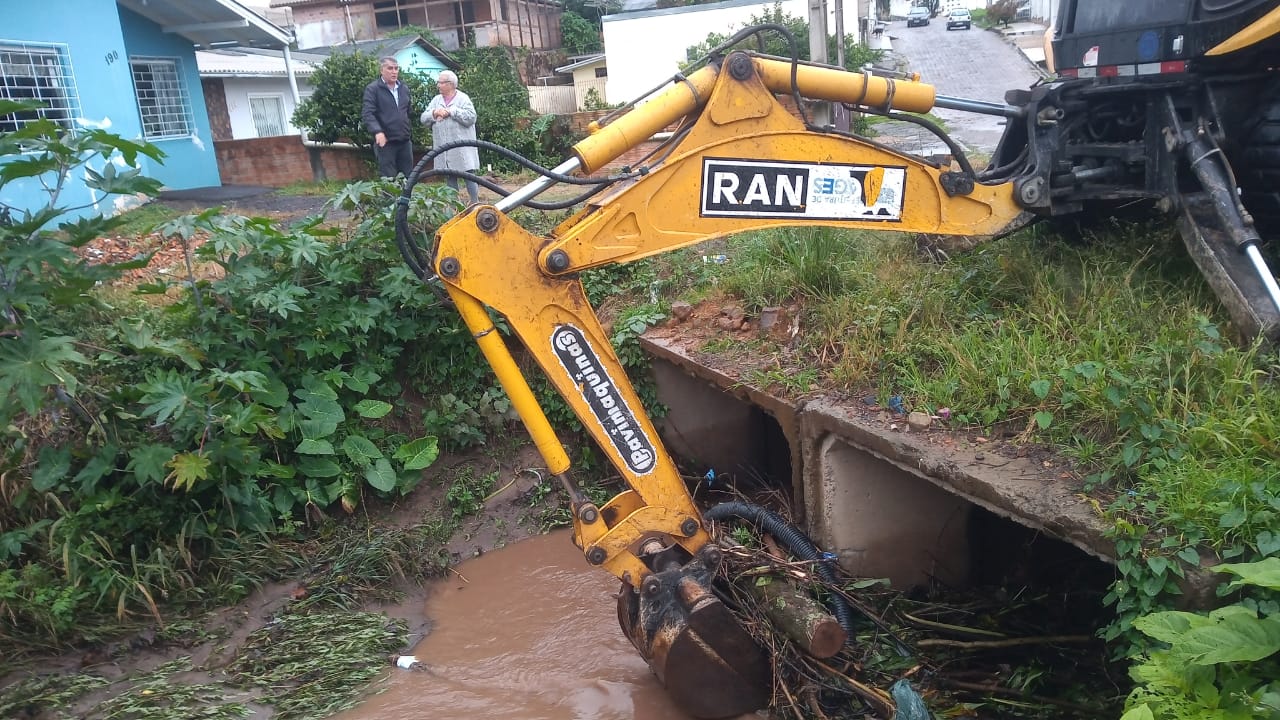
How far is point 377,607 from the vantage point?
4734 mm

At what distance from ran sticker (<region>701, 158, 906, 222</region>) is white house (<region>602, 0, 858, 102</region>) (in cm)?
2336

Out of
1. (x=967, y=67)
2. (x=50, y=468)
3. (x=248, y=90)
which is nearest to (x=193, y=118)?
(x=248, y=90)

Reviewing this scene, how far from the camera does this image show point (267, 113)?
21.1 m

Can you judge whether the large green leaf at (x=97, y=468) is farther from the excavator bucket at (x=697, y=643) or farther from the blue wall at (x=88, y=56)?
the blue wall at (x=88, y=56)

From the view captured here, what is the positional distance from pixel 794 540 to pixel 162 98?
48.9ft

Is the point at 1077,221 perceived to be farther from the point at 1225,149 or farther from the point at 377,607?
the point at 377,607

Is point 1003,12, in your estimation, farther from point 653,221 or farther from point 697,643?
point 697,643

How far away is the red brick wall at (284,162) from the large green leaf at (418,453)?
1162 cm

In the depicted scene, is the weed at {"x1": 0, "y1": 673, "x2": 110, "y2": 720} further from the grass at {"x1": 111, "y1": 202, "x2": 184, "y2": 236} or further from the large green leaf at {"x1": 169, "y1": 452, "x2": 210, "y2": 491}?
the grass at {"x1": 111, "y1": 202, "x2": 184, "y2": 236}

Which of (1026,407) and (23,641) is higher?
(1026,407)

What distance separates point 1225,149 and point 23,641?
19.9 feet

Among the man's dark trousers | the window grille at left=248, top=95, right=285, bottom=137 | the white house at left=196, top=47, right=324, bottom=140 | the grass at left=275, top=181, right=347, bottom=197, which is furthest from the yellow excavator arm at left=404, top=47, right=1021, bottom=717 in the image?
the window grille at left=248, top=95, right=285, bottom=137

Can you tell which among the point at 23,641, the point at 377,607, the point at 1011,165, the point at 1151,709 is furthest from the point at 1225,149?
the point at 23,641

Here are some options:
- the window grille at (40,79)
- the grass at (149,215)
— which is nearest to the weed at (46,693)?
the grass at (149,215)
